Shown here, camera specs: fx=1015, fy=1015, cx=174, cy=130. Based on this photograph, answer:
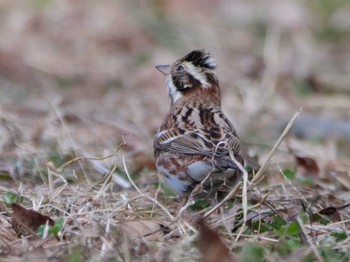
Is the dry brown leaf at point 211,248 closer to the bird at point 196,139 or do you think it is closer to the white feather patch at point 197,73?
the bird at point 196,139

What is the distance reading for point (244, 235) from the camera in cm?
477

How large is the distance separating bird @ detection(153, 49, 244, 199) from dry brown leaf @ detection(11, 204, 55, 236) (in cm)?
85

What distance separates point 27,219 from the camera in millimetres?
4820

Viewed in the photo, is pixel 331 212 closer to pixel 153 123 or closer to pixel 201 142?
pixel 201 142

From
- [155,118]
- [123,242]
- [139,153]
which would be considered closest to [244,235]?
[123,242]

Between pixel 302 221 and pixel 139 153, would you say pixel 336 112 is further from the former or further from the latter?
pixel 302 221

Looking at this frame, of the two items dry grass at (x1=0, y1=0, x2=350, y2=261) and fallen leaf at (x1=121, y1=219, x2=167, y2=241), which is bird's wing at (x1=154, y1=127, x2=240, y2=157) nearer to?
dry grass at (x1=0, y1=0, x2=350, y2=261)

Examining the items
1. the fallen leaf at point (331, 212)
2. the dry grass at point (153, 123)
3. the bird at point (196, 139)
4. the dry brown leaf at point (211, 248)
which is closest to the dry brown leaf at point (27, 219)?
the dry grass at point (153, 123)

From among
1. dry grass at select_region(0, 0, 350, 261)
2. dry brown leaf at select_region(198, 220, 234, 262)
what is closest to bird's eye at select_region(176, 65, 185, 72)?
dry grass at select_region(0, 0, 350, 261)

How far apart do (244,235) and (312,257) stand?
0.44 metres

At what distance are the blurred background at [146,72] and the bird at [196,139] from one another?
73 cm

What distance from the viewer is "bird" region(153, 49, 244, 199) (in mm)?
5352

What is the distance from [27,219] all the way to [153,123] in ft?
13.9

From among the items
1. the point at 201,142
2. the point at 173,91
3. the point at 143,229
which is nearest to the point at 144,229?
the point at 143,229
